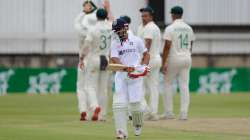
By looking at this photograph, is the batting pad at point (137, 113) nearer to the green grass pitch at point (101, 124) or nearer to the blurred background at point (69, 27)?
the green grass pitch at point (101, 124)

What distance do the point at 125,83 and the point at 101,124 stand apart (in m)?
3.96

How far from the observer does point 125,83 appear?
59.9 ft

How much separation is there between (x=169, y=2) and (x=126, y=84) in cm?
2664

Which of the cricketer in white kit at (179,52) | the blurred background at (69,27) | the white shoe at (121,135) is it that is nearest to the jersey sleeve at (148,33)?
the cricketer in white kit at (179,52)

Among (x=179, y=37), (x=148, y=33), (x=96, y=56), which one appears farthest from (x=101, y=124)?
(x=179, y=37)

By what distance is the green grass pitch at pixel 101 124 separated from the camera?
18734 millimetres

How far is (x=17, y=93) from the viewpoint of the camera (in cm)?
3897

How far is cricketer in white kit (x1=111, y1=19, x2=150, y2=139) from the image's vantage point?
58.5 feet

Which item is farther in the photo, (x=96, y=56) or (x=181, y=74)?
(x=181, y=74)

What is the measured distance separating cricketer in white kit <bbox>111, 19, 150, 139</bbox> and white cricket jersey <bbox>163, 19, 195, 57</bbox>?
5.08 meters

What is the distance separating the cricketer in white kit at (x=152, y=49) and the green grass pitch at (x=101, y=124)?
80 cm

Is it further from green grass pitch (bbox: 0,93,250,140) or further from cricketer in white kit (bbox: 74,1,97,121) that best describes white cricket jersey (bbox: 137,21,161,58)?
green grass pitch (bbox: 0,93,250,140)

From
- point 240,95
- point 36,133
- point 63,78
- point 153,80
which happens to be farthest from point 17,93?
point 36,133

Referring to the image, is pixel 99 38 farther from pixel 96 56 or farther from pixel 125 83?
pixel 125 83
